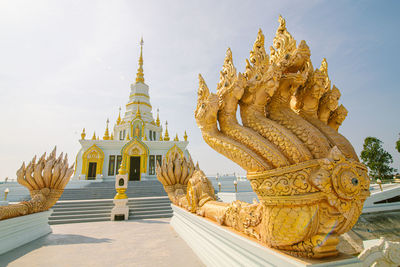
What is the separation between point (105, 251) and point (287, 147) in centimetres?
373

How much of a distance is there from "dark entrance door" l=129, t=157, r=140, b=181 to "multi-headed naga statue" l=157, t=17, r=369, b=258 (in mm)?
18349

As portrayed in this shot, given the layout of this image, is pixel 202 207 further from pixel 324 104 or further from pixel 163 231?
pixel 324 104

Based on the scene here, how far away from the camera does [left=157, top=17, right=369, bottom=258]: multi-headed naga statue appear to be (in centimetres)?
171

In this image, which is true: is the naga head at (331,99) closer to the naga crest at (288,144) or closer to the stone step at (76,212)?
the naga crest at (288,144)

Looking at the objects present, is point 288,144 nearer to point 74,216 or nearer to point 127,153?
point 74,216

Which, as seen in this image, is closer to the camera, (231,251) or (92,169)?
(231,251)

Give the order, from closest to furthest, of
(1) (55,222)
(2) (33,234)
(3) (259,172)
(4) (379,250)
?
1. (3) (259,172)
2. (4) (379,250)
3. (2) (33,234)
4. (1) (55,222)

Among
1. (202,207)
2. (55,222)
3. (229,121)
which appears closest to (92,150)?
(55,222)

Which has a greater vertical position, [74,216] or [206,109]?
[206,109]

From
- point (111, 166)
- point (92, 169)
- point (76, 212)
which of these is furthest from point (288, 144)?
point (92, 169)

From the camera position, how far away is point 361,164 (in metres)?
1.82

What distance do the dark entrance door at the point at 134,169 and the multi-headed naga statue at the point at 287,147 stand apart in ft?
60.2

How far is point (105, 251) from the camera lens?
148 inches

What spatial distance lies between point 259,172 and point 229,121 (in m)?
0.77
